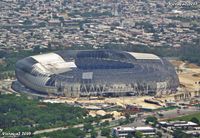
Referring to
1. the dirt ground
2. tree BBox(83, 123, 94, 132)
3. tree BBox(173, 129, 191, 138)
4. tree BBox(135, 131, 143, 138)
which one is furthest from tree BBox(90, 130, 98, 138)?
the dirt ground

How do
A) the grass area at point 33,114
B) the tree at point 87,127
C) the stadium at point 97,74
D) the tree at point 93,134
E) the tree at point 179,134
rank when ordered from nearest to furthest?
the tree at point 93,134 → the tree at point 179,134 → the tree at point 87,127 → the grass area at point 33,114 → the stadium at point 97,74

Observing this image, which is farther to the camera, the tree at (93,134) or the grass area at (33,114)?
the grass area at (33,114)

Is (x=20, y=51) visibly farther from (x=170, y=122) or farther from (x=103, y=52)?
(x=170, y=122)

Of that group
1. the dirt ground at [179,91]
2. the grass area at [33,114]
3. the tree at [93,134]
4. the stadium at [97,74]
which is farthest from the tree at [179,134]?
the stadium at [97,74]

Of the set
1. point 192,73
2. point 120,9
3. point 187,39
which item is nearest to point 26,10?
point 120,9

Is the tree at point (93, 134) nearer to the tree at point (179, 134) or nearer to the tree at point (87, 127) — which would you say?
the tree at point (87, 127)

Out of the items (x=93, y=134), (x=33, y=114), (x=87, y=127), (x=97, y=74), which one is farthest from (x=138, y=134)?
(x=97, y=74)

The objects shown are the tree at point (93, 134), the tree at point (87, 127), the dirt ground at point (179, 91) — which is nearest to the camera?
the tree at point (93, 134)

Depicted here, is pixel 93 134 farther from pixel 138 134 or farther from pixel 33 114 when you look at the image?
pixel 33 114

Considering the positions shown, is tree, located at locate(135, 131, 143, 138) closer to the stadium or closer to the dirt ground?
the dirt ground
